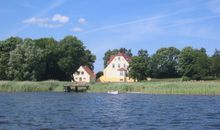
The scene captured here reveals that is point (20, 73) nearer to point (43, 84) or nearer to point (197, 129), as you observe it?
point (43, 84)

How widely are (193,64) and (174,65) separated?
56.4 ft

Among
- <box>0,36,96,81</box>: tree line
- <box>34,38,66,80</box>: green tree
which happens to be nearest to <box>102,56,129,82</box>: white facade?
<box>0,36,96,81</box>: tree line

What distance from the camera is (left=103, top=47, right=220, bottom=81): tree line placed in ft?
420

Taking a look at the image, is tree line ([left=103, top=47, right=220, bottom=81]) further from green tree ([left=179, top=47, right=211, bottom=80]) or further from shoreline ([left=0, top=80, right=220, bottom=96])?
shoreline ([left=0, top=80, right=220, bottom=96])

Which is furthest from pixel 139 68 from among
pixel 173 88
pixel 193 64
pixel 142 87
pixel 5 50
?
pixel 173 88

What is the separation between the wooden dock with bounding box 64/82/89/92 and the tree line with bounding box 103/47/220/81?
98.7ft

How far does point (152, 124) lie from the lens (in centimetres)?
3072

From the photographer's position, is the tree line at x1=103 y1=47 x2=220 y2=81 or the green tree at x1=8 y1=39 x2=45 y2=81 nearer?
the green tree at x1=8 y1=39 x2=45 y2=81

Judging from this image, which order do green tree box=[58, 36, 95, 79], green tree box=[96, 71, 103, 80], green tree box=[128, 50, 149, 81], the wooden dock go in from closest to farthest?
the wooden dock
green tree box=[58, 36, 95, 79]
green tree box=[128, 50, 149, 81]
green tree box=[96, 71, 103, 80]

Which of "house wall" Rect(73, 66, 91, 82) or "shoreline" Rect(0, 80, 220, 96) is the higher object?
"house wall" Rect(73, 66, 91, 82)

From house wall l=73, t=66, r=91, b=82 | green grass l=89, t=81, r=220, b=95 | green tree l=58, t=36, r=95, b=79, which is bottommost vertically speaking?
green grass l=89, t=81, r=220, b=95

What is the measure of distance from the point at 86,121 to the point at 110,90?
6010 centimetres

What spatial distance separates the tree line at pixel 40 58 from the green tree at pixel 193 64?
1193 inches

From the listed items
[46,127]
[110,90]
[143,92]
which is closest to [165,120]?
[46,127]
